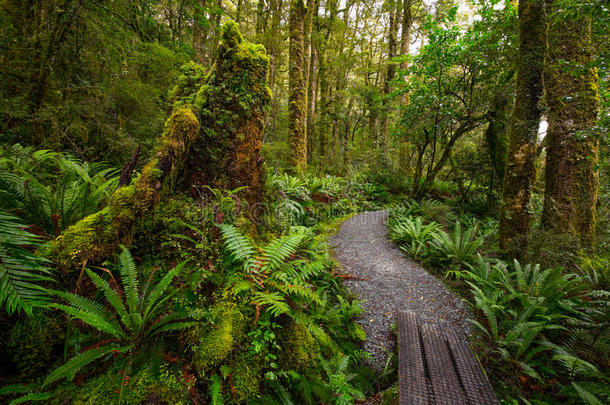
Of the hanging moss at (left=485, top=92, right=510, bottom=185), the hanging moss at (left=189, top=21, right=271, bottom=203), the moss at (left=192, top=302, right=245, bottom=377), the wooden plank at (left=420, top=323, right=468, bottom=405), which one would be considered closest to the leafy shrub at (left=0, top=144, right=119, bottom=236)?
the hanging moss at (left=189, top=21, right=271, bottom=203)

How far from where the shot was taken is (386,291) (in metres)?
4.52

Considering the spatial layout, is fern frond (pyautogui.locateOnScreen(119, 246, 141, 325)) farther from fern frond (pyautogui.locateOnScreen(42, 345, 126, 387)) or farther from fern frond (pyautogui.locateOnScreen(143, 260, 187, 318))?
fern frond (pyautogui.locateOnScreen(42, 345, 126, 387))

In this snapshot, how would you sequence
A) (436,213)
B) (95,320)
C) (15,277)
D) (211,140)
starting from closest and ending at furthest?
(15,277) < (95,320) < (211,140) < (436,213)

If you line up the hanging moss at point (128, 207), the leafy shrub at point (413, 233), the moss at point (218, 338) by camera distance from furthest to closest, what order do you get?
1. the leafy shrub at point (413, 233)
2. the hanging moss at point (128, 207)
3. the moss at point (218, 338)

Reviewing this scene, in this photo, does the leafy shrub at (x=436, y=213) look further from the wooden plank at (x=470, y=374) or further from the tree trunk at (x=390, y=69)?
the wooden plank at (x=470, y=374)

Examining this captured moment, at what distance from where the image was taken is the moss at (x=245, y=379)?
1952mm

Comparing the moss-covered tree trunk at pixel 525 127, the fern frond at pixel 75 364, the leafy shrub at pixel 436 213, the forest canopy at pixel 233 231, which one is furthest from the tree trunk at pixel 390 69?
the fern frond at pixel 75 364

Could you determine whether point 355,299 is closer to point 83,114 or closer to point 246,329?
point 246,329

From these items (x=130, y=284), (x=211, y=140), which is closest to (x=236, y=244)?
(x=130, y=284)

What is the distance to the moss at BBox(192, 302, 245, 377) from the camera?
193 cm

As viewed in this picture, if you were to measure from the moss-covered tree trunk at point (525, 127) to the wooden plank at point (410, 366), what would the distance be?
10.9ft

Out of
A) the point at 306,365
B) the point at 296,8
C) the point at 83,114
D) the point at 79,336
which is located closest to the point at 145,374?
the point at 79,336

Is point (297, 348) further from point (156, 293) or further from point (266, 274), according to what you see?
point (156, 293)

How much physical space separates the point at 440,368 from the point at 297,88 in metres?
9.61
